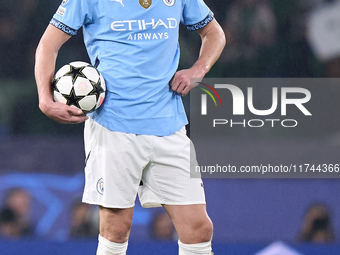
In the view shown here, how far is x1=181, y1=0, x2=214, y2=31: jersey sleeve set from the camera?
84.0 inches

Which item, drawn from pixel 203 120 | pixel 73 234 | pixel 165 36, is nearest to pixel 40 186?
pixel 73 234

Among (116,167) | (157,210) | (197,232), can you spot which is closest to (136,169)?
(116,167)

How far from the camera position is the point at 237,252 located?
2975 mm

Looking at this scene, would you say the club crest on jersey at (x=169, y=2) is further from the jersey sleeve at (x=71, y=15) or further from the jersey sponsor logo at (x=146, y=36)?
the jersey sleeve at (x=71, y=15)

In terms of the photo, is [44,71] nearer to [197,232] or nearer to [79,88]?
[79,88]

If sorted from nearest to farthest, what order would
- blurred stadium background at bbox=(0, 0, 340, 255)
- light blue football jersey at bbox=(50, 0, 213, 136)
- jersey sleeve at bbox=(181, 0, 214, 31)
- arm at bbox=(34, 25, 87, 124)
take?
arm at bbox=(34, 25, 87, 124) < light blue football jersey at bbox=(50, 0, 213, 136) < jersey sleeve at bbox=(181, 0, 214, 31) < blurred stadium background at bbox=(0, 0, 340, 255)

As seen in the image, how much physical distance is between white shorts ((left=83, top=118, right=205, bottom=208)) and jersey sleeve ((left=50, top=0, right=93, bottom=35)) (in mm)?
364

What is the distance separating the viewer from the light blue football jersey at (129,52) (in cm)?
191

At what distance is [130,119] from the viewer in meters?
1.93

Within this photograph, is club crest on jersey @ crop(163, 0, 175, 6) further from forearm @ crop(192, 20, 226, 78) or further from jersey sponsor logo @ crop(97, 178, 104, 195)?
jersey sponsor logo @ crop(97, 178, 104, 195)

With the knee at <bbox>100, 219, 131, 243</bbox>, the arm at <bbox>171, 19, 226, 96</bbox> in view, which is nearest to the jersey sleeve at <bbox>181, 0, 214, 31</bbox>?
the arm at <bbox>171, 19, 226, 96</bbox>

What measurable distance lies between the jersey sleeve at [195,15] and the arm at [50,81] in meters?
0.51

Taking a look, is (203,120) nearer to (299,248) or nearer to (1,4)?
(299,248)

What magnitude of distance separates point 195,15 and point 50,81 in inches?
26.4
